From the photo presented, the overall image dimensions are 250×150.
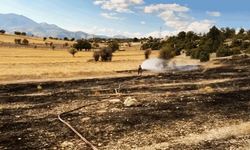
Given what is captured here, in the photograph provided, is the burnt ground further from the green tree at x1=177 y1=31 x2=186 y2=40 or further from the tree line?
the green tree at x1=177 y1=31 x2=186 y2=40

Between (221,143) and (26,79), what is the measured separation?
31.1 metres

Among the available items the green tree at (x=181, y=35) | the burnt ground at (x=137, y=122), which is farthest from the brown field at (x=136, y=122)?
the green tree at (x=181, y=35)

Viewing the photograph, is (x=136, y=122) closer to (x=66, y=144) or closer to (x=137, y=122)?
(x=137, y=122)

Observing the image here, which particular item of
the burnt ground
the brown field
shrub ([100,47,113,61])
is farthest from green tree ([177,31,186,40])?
the burnt ground

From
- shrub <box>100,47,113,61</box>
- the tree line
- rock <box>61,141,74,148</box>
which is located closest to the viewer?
rock <box>61,141,74,148</box>

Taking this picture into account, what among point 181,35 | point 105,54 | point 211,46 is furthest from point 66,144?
point 181,35

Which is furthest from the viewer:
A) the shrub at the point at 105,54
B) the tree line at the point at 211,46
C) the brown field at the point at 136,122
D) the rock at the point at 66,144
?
the shrub at the point at 105,54

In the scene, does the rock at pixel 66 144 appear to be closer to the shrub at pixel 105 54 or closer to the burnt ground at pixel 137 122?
the burnt ground at pixel 137 122

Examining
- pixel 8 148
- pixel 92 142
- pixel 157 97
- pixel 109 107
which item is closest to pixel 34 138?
pixel 8 148

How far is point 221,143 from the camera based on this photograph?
33.6ft

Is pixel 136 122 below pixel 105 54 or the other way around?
below

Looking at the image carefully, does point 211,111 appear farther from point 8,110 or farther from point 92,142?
point 8,110

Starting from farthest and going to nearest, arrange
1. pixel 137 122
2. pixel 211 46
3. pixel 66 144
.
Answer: pixel 211 46, pixel 137 122, pixel 66 144

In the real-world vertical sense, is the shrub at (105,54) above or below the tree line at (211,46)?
below
